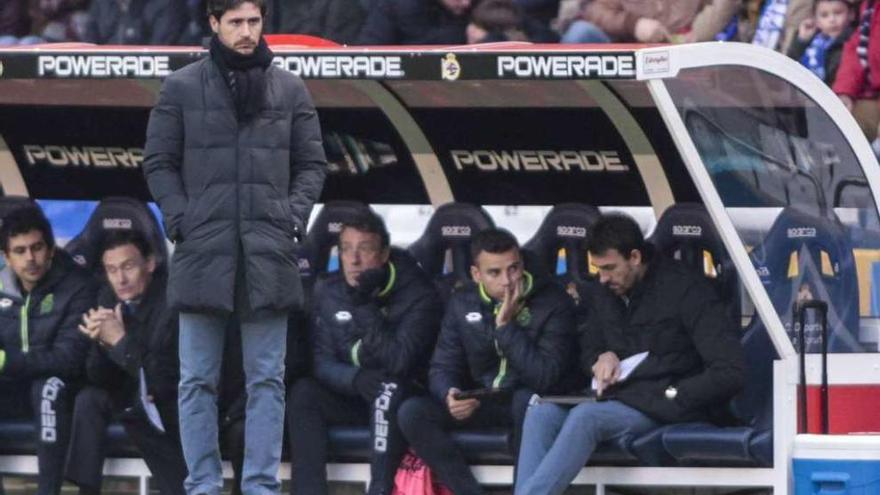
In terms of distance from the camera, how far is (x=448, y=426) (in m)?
9.55

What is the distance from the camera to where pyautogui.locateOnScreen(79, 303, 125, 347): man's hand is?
973cm

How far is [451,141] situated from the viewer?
34.6 feet

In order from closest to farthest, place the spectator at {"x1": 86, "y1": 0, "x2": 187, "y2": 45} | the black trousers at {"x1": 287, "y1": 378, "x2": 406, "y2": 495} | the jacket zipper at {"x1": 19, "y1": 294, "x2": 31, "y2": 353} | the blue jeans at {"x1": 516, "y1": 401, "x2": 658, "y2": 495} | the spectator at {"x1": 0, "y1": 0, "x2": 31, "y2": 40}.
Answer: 1. the blue jeans at {"x1": 516, "y1": 401, "x2": 658, "y2": 495}
2. the black trousers at {"x1": 287, "y1": 378, "x2": 406, "y2": 495}
3. the jacket zipper at {"x1": 19, "y1": 294, "x2": 31, "y2": 353}
4. the spectator at {"x1": 86, "y1": 0, "x2": 187, "y2": 45}
5. the spectator at {"x1": 0, "y1": 0, "x2": 31, "y2": 40}

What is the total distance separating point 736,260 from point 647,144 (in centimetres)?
136

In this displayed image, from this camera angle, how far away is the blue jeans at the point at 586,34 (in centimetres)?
1429

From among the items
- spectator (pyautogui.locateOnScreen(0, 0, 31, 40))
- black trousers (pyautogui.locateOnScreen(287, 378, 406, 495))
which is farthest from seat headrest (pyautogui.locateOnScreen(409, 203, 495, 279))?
spectator (pyautogui.locateOnScreen(0, 0, 31, 40))

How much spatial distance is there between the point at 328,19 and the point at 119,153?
163 inches

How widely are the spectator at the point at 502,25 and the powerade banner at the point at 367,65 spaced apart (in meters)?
5.37

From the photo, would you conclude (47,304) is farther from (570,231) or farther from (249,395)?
(570,231)

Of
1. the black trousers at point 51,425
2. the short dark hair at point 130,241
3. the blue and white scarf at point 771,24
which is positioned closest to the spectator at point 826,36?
the blue and white scarf at point 771,24

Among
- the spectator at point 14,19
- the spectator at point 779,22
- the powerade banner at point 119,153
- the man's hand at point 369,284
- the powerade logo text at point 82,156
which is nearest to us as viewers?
the man's hand at point 369,284

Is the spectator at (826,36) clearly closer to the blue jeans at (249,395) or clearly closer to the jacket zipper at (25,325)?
the jacket zipper at (25,325)

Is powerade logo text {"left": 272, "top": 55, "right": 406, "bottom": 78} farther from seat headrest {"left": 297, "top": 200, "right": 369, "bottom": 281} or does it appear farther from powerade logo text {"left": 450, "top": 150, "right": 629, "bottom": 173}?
powerade logo text {"left": 450, "top": 150, "right": 629, "bottom": 173}

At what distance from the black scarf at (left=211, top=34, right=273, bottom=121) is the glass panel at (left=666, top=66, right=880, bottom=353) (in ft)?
4.64
